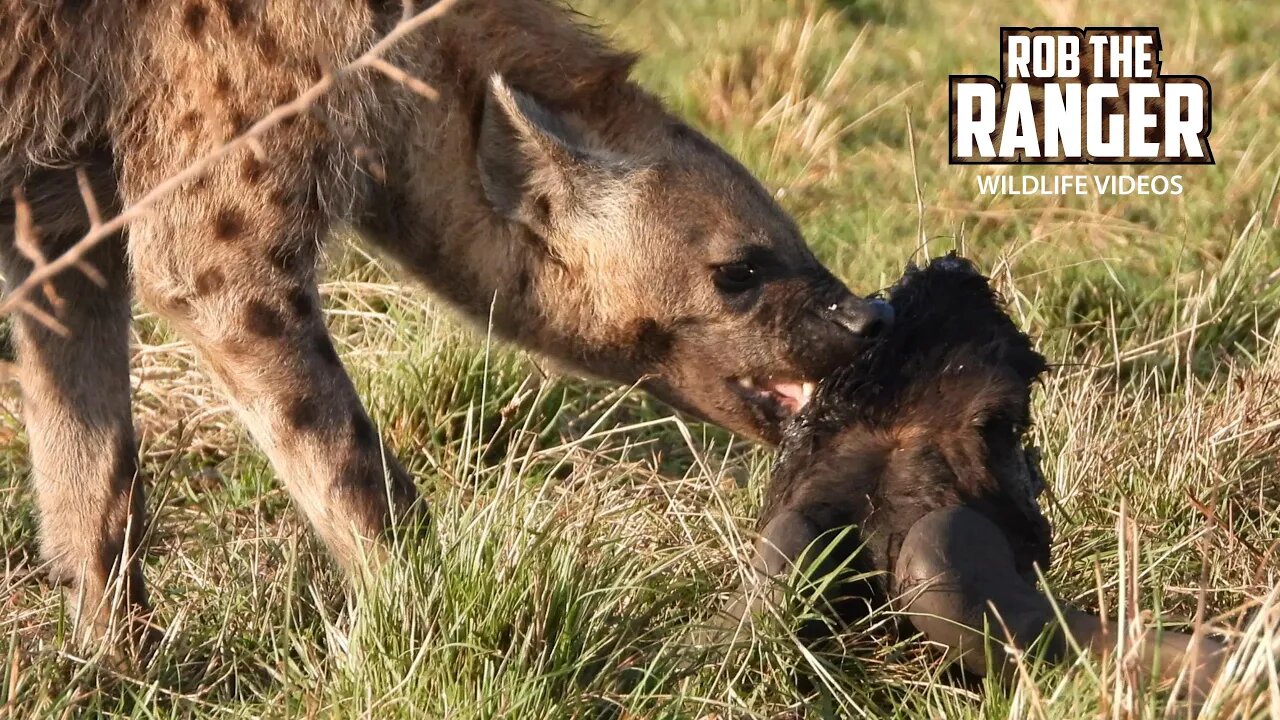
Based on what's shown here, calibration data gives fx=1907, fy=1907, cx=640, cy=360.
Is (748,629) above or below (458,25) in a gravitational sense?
below

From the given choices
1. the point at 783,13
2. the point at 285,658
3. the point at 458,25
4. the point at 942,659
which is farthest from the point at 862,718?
the point at 783,13

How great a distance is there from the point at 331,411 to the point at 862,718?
111 centimetres

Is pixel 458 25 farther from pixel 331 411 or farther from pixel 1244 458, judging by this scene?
pixel 1244 458

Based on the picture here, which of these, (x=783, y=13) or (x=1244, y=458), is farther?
(x=783, y=13)

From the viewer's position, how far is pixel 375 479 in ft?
11.4

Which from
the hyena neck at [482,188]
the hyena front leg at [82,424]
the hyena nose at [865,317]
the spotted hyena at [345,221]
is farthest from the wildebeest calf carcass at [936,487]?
the hyena front leg at [82,424]

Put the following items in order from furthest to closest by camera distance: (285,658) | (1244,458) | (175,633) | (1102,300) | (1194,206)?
(1194,206), (1102,300), (1244,458), (175,633), (285,658)

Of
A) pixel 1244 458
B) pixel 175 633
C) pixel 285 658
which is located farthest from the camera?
pixel 1244 458

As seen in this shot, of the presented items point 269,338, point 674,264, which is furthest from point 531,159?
point 269,338

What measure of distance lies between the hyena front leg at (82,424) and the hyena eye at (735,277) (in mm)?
1208

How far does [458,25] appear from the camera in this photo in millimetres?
3777

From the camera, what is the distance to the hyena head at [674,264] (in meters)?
3.83

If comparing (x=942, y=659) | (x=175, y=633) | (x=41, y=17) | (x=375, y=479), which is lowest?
(x=175, y=633)

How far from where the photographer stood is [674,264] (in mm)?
3865
